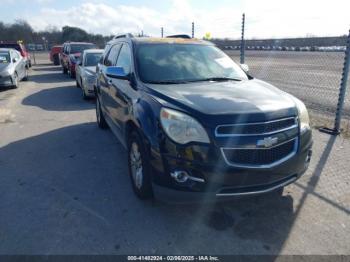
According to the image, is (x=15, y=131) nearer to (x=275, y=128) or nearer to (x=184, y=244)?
(x=184, y=244)

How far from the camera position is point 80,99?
33.3 feet

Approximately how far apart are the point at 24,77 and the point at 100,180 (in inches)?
535

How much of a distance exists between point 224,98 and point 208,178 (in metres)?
0.90

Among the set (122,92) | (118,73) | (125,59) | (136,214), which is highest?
(125,59)

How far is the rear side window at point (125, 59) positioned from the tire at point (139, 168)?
1.08 meters

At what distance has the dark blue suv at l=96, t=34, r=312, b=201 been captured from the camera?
2699 millimetres

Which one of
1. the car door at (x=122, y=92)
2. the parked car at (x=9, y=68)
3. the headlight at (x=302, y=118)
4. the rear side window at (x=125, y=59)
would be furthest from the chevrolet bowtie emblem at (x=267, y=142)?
the parked car at (x=9, y=68)

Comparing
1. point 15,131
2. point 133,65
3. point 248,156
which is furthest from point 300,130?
point 15,131

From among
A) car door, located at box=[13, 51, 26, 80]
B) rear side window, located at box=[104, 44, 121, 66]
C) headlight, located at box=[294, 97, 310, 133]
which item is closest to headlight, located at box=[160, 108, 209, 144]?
headlight, located at box=[294, 97, 310, 133]

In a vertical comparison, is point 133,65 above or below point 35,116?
above

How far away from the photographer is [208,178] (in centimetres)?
271

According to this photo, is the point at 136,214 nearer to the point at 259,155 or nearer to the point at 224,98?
the point at 259,155

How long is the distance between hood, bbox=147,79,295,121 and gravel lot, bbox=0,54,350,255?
44.8 inches

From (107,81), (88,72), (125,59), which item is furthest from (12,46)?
(125,59)
